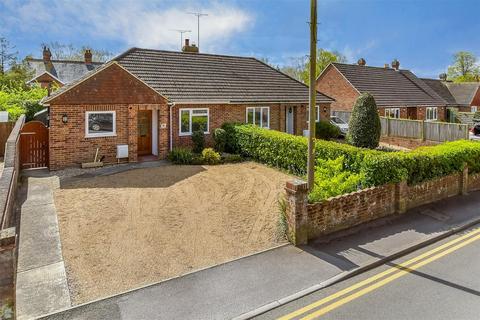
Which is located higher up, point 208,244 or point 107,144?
point 107,144

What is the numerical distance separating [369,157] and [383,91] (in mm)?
26247

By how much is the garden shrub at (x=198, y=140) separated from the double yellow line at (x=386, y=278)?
488 inches

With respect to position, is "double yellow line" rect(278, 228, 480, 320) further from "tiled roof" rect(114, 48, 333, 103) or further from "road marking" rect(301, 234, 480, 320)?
"tiled roof" rect(114, 48, 333, 103)

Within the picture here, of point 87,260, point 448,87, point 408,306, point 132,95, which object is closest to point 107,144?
point 132,95

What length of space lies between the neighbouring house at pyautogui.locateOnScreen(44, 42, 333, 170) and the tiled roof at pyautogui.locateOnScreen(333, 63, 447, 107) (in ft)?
31.8

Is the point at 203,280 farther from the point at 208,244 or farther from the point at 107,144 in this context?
the point at 107,144

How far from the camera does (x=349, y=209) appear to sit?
31.2ft

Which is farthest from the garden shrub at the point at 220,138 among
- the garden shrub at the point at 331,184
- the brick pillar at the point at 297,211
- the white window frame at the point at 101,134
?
the brick pillar at the point at 297,211

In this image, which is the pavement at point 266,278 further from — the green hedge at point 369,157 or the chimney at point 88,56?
the chimney at point 88,56

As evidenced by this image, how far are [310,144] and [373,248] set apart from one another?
293 cm

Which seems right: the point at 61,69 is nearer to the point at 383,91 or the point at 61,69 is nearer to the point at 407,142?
the point at 383,91

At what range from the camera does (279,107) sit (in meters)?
23.2

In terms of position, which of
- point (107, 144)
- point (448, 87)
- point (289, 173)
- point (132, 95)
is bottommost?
point (289, 173)

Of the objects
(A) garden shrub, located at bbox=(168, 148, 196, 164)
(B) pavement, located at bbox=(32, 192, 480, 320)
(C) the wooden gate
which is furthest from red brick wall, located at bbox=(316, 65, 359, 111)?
(C) the wooden gate
